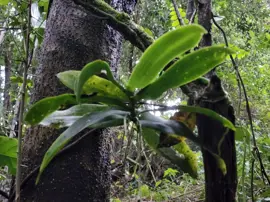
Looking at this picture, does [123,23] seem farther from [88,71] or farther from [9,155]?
[9,155]

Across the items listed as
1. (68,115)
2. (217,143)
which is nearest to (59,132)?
(68,115)

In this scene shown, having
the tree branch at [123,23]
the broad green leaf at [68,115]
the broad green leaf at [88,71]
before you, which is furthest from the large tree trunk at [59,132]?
the broad green leaf at [88,71]

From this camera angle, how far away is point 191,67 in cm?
46

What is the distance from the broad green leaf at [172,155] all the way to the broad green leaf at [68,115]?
3.5 inches

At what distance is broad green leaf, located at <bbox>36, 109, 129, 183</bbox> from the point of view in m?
0.46

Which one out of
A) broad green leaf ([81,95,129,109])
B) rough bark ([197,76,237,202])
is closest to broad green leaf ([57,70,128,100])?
broad green leaf ([81,95,129,109])

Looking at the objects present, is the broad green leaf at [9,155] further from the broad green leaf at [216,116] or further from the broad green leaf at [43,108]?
the broad green leaf at [216,116]

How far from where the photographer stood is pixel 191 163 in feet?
1.73

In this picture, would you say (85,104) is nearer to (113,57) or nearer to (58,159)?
(58,159)

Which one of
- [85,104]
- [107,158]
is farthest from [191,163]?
[107,158]

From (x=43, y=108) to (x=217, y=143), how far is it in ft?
0.87

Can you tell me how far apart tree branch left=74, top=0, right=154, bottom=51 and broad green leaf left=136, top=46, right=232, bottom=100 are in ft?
0.80

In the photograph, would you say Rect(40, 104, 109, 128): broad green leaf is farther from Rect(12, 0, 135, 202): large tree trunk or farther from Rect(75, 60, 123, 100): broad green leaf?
Rect(12, 0, 135, 202): large tree trunk

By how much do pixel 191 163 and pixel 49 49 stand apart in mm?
506
